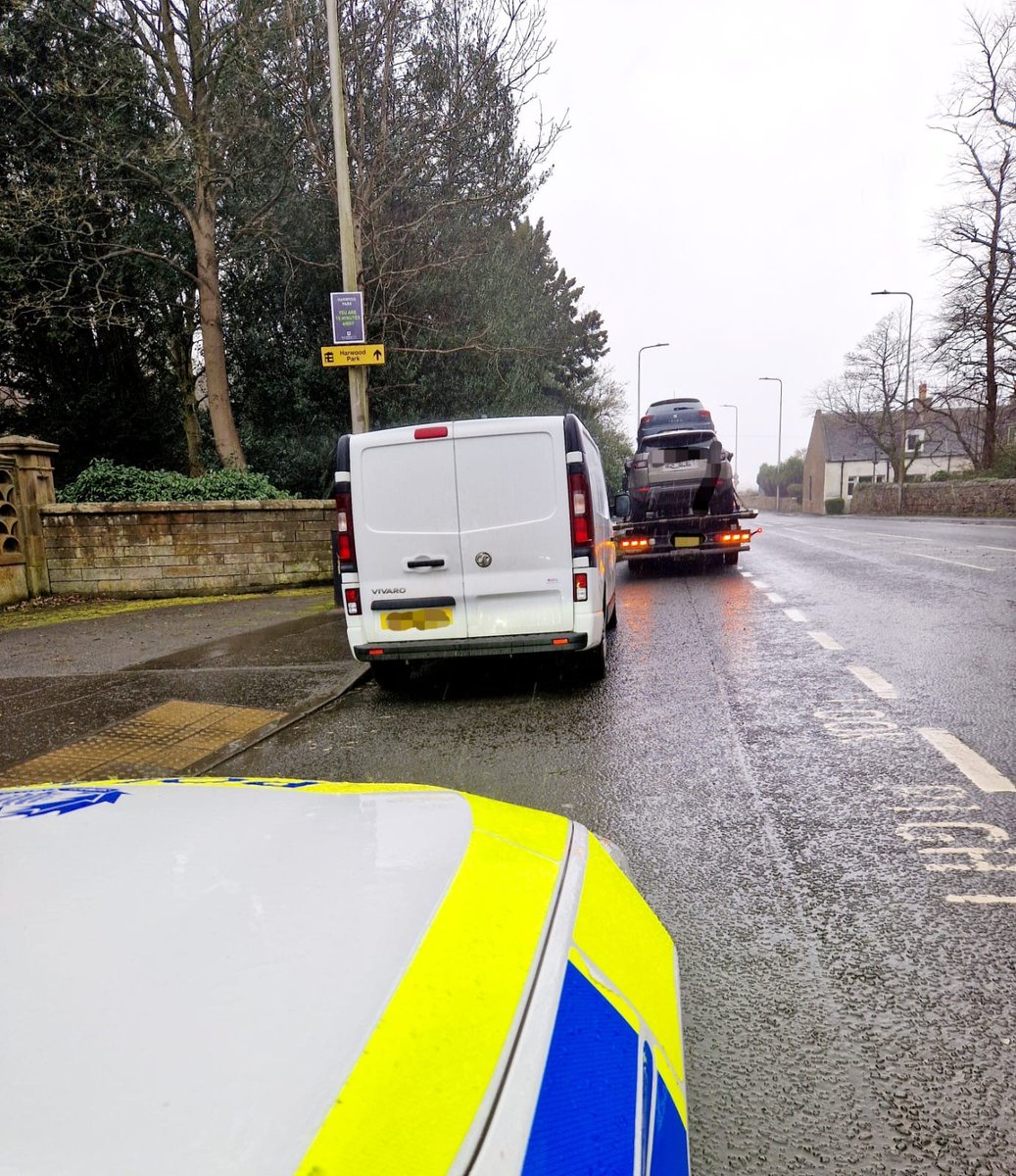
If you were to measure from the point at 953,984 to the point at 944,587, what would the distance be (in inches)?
389

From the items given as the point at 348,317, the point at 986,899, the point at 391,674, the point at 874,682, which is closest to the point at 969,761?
the point at 986,899

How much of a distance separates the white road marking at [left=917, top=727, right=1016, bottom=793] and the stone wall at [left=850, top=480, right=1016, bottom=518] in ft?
112

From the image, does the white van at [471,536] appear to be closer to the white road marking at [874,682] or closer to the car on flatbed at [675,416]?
the white road marking at [874,682]

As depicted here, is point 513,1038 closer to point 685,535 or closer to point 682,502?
point 685,535

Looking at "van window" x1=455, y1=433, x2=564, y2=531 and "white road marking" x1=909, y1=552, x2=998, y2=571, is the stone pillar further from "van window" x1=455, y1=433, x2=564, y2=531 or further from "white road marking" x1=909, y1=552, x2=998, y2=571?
"white road marking" x1=909, y1=552, x2=998, y2=571

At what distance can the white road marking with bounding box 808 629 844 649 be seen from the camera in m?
7.59

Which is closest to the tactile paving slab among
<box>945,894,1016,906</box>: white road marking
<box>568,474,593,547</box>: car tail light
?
<box>568,474,593,547</box>: car tail light

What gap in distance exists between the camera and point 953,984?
2.40 metres

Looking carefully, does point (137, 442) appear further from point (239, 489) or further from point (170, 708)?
point (170, 708)

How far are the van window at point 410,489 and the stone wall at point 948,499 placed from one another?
113ft

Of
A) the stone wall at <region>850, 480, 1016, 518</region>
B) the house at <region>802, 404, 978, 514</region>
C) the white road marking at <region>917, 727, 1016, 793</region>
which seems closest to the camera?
the white road marking at <region>917, 727, 1016, 793</region>

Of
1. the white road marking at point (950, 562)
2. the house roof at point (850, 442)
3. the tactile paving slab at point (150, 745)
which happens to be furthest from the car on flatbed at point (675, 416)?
the house roof at point (850, 442)

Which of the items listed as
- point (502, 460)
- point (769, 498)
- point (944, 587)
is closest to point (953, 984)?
point (502, 460)

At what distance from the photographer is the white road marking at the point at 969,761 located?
393 centimetres
